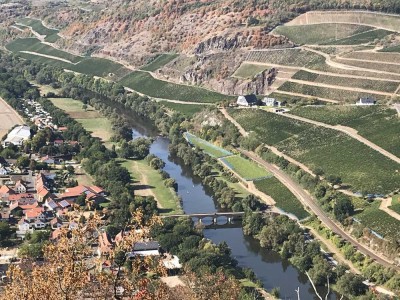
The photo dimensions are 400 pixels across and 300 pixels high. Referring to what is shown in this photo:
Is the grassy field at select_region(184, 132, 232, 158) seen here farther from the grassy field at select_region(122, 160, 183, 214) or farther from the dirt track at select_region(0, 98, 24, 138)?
the dirt track at select_region(0, 98, 24, 138)

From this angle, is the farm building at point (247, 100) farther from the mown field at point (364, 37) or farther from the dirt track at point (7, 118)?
the dirt track at point (7, 118)

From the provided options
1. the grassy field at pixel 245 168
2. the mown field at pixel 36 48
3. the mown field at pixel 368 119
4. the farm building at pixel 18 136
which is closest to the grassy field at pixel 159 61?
the mown field at pixel 36 48

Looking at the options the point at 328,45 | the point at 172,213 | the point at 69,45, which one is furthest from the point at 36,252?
the point at 69,45

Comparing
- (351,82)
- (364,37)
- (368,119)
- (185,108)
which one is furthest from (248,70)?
(368,119)

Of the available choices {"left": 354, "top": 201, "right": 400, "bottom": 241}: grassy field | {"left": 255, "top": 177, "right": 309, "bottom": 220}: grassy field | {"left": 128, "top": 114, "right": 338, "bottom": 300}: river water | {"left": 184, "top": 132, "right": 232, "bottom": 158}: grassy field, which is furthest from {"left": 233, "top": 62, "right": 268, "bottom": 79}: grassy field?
{"left": 354, "top": 201, "right": 400, "bottom": 241}: grassy field

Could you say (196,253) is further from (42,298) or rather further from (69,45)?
(69,45)

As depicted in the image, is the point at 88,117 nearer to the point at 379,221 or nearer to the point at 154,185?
the point at 154,185
